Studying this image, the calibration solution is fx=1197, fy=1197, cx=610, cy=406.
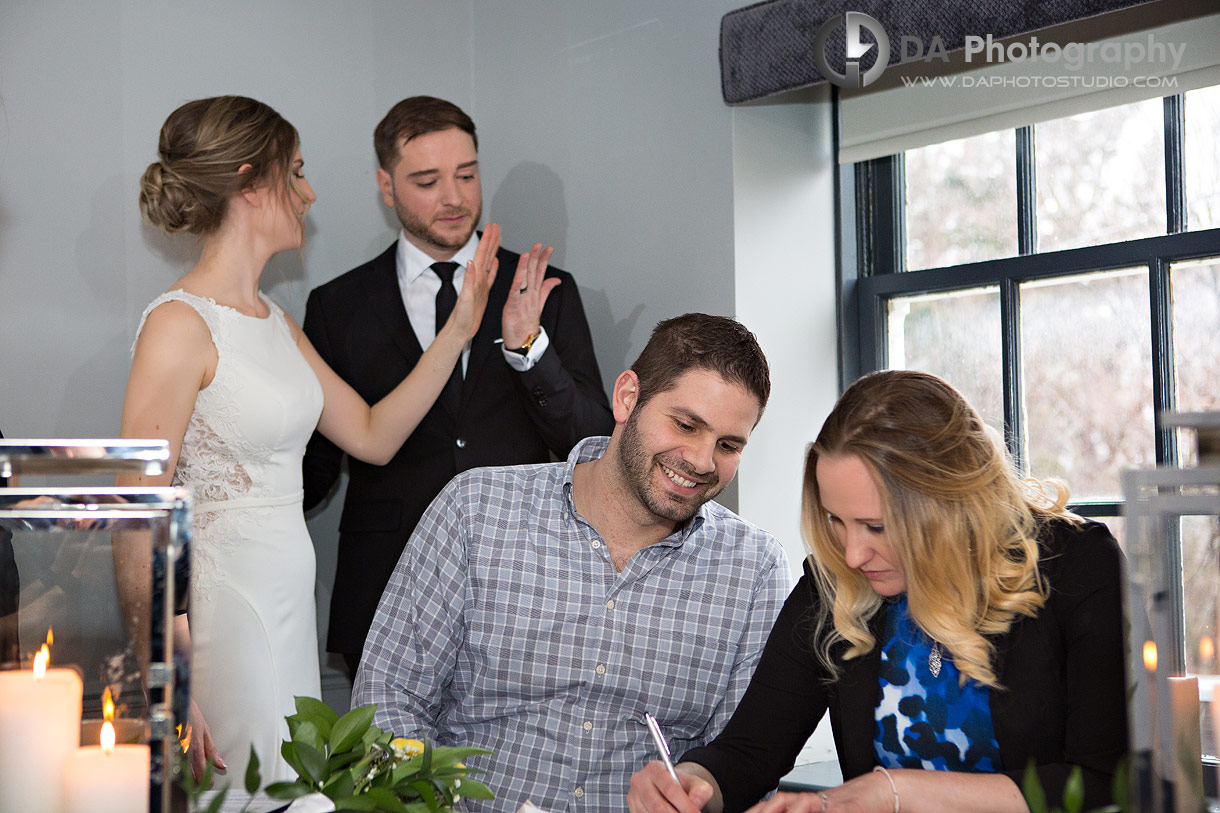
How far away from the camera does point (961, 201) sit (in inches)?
93.7

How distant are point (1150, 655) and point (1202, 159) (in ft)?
5.15

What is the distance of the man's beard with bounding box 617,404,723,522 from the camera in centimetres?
172

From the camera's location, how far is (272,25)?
2.72 metres

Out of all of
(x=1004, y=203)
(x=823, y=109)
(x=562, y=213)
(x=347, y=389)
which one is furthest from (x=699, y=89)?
(x=347, y=389)

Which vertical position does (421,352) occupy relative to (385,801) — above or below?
above

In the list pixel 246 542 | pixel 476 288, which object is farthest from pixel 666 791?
pixel 476 288

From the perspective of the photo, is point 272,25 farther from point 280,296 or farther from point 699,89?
point 699,89

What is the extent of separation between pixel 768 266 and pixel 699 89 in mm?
402

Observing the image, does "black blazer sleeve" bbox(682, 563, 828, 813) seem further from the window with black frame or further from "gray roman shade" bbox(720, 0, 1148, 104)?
"gray roman shade" bbox(720, 0, 1148, 104)

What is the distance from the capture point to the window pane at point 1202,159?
2008 mm

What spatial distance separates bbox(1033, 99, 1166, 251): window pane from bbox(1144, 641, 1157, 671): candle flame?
156 cm

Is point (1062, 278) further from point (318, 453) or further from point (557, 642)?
point (318, 453)

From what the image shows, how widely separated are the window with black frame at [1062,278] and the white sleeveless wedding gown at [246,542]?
119cm

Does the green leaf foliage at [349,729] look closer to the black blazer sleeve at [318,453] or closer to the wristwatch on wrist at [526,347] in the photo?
the wristwatch on wrist at [526,347]
